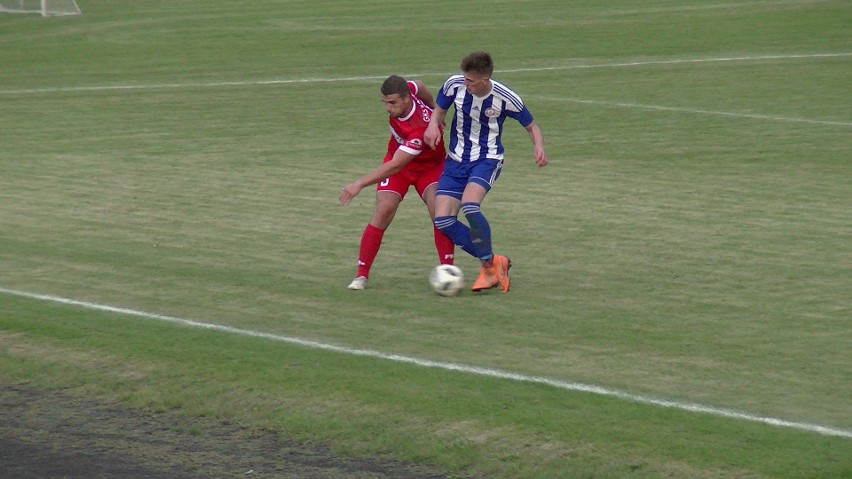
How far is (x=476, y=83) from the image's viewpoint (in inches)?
396

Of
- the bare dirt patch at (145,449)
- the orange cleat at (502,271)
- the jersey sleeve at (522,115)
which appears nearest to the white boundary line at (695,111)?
the jersey sleeve at (522,115)

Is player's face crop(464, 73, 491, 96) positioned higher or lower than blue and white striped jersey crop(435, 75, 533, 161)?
higher

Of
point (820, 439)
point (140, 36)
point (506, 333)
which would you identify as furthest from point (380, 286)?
point (140, 36)

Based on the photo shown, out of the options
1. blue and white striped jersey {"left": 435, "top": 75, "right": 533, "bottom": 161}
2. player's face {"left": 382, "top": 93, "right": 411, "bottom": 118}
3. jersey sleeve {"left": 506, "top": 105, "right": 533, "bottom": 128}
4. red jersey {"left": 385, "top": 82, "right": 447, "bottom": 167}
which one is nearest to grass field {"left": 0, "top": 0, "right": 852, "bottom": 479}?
red jersey {"left": 385, "top": 82, "right": 447, "bottom": 167}

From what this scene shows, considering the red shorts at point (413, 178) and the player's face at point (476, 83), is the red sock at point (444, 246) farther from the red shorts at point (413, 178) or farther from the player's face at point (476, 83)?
the player's face at point (476, 83)

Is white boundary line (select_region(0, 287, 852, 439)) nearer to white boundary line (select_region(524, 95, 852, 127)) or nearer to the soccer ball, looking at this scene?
the soccer ball

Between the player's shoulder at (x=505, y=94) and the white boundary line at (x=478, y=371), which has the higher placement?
the player's shoulder at (x=505, y=94)

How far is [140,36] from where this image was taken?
31562 mm

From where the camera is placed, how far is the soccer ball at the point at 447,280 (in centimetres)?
1032

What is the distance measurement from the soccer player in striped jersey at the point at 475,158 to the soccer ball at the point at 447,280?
0.22m

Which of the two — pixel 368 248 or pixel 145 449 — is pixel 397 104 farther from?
pixel 145 449

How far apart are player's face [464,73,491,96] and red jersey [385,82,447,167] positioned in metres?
0.46

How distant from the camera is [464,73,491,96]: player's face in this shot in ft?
32.8

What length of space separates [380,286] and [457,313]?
3.51 feet
